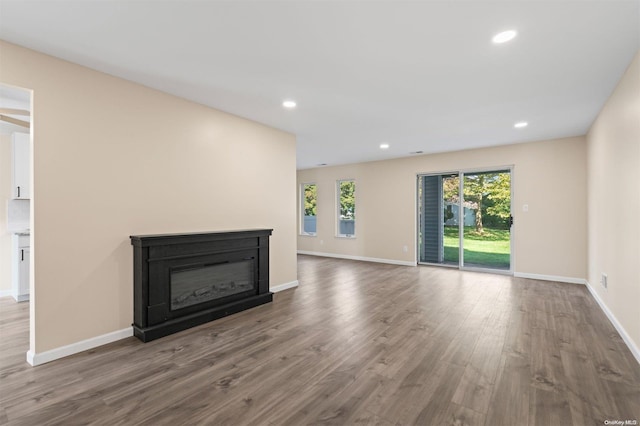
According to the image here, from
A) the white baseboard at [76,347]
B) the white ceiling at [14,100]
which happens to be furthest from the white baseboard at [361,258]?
the white ceiling at [14,100]

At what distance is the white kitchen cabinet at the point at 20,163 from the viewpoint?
4199 millimetres

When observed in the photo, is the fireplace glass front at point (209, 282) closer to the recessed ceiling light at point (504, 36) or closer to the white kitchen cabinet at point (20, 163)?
the white kitchen cabinet at point (20, 163)

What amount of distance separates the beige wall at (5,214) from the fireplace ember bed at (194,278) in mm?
2967

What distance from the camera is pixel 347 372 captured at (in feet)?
7.78

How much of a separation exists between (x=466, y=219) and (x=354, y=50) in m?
5.06

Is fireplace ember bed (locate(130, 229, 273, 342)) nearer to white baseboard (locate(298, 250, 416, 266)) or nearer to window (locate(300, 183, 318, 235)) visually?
white baseboard (locate(298, 250, 416, 266))

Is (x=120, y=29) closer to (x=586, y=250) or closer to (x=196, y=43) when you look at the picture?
(x=196, y=43)

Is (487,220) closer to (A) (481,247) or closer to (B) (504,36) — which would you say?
(A) (481,247)

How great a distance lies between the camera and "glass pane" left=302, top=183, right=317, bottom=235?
891 cm

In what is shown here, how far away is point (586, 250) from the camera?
5.09 metres

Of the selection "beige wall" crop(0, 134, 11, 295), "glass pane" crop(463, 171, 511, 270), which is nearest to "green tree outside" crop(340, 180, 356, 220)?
"glass pane" crop(463, 171, 511, 270)

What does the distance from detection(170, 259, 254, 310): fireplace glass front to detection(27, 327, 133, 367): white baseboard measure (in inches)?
19.8

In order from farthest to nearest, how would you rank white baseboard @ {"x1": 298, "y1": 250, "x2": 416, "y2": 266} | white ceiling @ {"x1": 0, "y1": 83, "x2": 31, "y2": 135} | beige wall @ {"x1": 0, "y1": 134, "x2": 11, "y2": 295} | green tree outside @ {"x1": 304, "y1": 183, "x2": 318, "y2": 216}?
green tree outside @ {"x1": 304, "y1": 183, "x2": 318, "y2": 216} < white baseboard @ {"x1": 298, "y1": 250, "x2": 416, "y2": 266} < beige wall @ {"x1": 0, "y1": 134, "x2": 11, "y2": 295} < white ceiling @ {"x1": 0, "y1": 83, "x2": 31, "y2": 135}

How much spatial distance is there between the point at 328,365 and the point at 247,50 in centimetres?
263
